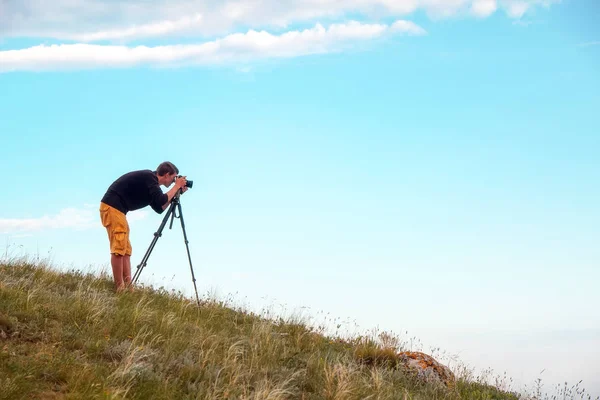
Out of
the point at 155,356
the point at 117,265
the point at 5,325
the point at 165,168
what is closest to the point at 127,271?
the point at 117,265

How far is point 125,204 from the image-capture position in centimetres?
1113

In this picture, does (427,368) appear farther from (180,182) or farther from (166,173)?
(166,173)

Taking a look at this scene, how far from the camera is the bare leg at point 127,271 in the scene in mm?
11320

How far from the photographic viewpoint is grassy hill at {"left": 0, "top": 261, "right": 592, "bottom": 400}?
665 cm

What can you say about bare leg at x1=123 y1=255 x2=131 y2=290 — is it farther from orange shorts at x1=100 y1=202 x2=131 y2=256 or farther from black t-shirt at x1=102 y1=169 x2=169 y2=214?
black t-shirt at x1=102 y1=169 x2=169 y2=214

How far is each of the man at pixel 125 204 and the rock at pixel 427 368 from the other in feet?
18.0

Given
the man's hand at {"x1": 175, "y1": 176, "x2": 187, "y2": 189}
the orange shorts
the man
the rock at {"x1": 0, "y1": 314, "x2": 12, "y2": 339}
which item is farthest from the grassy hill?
the man's hand at {"x1": 175, "y1": 176, "x2": 187, "y2": 189}

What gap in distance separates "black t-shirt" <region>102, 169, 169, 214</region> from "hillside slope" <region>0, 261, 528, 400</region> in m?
1.69

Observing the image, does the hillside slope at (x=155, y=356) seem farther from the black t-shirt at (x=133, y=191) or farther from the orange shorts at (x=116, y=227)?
the black t-shirt at (x=133, y=191)

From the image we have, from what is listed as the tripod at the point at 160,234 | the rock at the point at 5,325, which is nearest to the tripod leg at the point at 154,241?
the tripod at the point at 160,234

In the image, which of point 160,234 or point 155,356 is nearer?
point 155,356

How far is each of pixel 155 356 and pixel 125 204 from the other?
13.5 feet

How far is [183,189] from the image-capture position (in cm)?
1191

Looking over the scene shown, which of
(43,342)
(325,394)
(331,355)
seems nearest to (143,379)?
(43,342)
